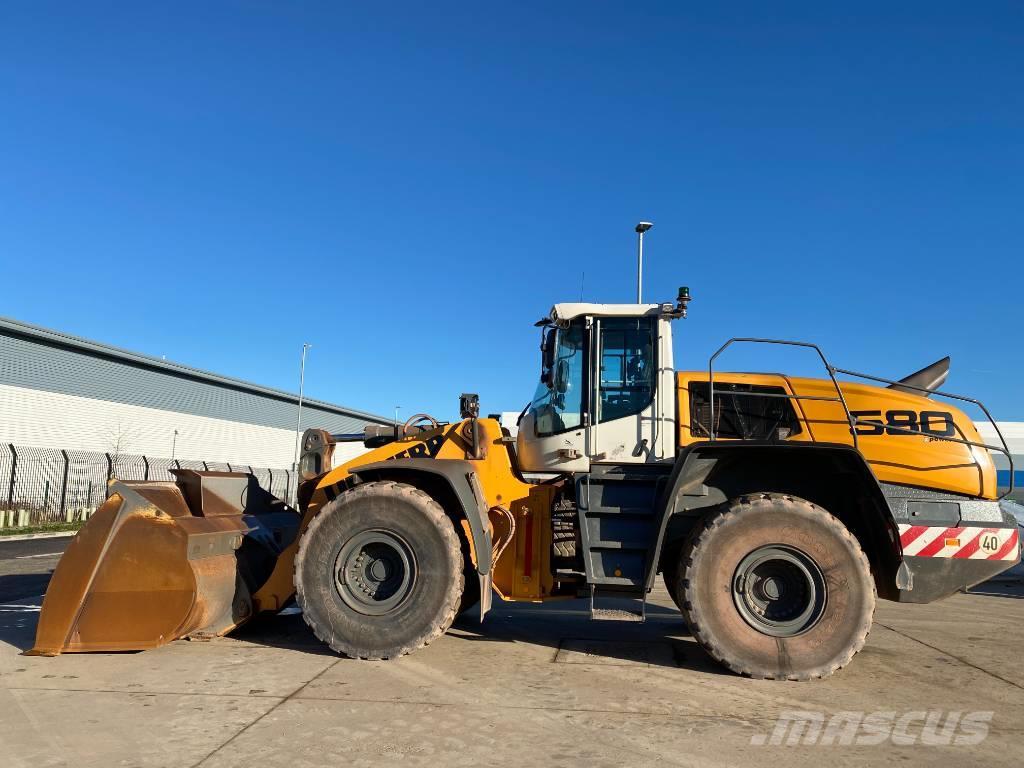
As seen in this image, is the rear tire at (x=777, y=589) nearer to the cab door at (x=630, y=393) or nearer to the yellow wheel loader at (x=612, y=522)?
the yellow wheel loader at (x=612, y=522)

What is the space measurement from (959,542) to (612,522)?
252cm

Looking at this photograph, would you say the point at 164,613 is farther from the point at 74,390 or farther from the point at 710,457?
the point at 74,390

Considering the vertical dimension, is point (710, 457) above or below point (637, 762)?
above

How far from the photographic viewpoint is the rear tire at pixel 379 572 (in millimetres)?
5523

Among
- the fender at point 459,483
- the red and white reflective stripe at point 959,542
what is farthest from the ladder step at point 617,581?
the red and white reflective stripe at point 959,542

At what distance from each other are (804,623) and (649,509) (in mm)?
1346

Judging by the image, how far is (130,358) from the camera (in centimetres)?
3459

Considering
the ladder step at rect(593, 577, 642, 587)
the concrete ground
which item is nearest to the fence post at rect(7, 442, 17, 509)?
the concrete ground

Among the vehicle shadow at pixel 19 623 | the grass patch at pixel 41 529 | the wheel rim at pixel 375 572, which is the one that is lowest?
the grass patch at pixel 41 529

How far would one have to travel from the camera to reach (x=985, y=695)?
4.96 meters

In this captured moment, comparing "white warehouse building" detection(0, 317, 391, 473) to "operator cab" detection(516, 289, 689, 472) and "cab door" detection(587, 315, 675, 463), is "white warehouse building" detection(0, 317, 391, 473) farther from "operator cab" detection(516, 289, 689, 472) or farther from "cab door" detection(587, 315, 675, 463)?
"cab door" detection(587, 315, 675, 463)

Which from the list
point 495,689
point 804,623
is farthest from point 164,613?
point 804,623

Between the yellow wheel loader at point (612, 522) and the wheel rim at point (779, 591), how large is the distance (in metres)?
0.01

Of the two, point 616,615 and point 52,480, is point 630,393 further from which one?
point 52,480
